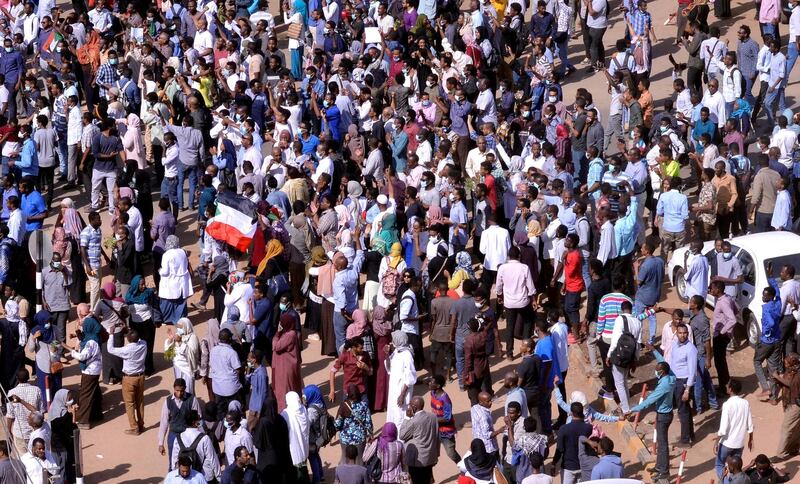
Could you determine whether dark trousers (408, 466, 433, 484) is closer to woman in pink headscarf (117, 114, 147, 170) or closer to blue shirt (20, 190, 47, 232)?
blue shirt (20, 190, 47, 232)

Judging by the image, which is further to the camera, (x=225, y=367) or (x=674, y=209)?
(x=674, y=209)

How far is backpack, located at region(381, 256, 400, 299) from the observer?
66.3ft

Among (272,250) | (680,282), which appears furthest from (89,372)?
(680,282)

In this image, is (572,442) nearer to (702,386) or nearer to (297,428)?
(297,428)

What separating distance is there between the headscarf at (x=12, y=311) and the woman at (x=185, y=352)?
86.6 inches

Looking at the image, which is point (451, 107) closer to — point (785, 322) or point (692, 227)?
point (692, 227)

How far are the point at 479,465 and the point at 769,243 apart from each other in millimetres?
6335

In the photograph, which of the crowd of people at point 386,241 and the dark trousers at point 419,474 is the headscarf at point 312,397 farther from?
the dark trousers at point 419,474

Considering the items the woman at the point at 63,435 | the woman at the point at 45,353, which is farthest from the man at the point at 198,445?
the woman at the point at 45,353

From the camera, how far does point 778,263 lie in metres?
20.8

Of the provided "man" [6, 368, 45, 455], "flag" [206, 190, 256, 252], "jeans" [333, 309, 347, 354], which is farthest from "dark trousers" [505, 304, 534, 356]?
"man" [6, 368, 45, 455]

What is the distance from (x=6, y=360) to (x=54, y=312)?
5.16ft

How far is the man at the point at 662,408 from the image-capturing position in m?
18.1

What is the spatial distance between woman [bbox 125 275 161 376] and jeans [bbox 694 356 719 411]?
22.6 ft
